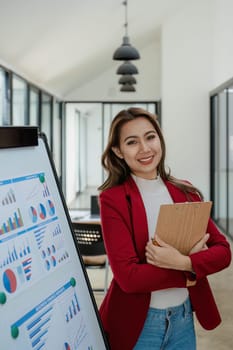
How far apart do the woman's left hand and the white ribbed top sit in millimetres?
98

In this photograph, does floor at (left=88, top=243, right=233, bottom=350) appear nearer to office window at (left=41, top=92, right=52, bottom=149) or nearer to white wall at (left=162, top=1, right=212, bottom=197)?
white wall at (left=162, top=1, right=212, bottom=197)

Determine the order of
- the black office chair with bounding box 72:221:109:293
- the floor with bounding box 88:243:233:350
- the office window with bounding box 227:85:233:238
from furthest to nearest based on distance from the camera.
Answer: the office window with bounding box 227:85:233:238 < the black office chair with bounding box 72:221:109:293 < the floor with bounding box 88:243:233:350

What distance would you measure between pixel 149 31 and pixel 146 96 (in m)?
1.84

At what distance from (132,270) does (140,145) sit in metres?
0.37

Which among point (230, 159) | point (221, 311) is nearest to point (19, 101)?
point (230, 159)

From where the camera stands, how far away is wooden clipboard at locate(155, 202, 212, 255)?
1.43 m

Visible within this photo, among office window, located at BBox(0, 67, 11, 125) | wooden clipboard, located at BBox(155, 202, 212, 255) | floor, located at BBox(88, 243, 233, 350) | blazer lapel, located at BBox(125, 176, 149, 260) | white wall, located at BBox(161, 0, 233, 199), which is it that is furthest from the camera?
white wall, located at BBox(161, 0, 233, 199)

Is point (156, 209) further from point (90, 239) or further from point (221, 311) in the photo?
point (221, 311)

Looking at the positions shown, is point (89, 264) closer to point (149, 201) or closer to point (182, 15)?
point (149, 201)

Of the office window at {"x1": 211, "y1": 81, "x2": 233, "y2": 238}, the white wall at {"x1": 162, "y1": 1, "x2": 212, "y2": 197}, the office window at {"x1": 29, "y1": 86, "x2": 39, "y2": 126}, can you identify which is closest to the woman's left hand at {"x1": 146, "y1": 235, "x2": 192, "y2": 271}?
the office window at {"x1": 211, "y1": 81, "x2": 233, "y2": 238}

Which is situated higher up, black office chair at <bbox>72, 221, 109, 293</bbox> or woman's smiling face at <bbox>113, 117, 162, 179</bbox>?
woman's smiling face at <bbox>113, 117, 162, 179</bbox>

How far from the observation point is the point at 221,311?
14.9ft

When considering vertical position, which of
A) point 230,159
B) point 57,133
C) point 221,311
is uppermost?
point 57,133

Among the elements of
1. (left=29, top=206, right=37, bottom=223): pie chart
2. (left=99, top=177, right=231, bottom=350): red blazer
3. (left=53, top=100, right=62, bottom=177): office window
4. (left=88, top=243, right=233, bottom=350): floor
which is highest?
(left=53, top=100, right=62, bottom=177): office window
